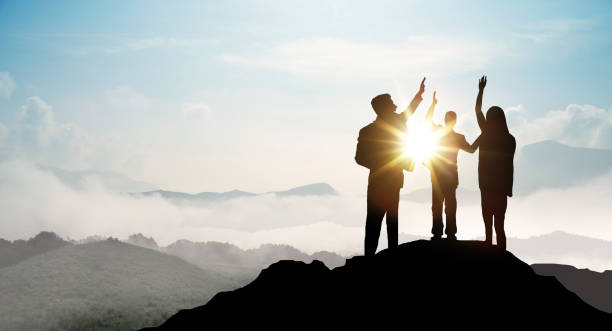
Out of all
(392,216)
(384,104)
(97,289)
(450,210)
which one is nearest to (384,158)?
(384,104)

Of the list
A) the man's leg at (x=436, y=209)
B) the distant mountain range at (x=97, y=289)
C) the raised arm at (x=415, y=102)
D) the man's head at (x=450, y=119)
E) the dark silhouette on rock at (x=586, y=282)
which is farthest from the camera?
the dark silhouette on rock at (x=586, y=282)

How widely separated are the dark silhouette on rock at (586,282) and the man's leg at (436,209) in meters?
128

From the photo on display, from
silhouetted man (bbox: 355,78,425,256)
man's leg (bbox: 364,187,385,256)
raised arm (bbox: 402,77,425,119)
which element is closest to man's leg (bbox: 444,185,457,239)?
silhouetted man (bbox: 355,78,425,256)

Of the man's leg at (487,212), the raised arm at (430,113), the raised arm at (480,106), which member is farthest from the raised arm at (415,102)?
the man's leg at (487,212)

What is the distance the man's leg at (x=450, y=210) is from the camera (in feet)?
45.8

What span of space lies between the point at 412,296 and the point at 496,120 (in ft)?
15.3

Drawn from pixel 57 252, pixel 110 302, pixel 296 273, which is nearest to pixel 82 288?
pixel 110 302

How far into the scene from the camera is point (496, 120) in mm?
13734

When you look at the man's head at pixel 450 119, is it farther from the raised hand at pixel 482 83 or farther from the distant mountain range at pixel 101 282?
the distant mountain range at pixel 101 282

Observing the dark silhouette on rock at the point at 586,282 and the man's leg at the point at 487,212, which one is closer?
the man's leg at the point at 487,212

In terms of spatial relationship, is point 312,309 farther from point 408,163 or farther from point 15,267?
point 15,267

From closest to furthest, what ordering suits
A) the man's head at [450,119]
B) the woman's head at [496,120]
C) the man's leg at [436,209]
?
the woman's head at [496,120]
the man's head at [450,119]
the man's leg at [436,209]

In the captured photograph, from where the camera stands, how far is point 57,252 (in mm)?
122250

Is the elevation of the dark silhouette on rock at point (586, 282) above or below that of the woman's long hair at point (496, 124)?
above
